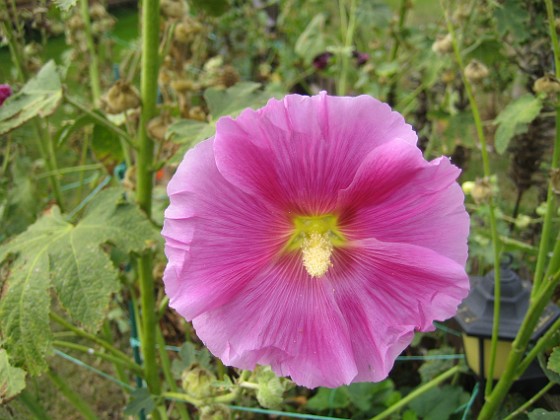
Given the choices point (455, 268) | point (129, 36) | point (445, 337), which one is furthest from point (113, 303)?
point (129, 36)

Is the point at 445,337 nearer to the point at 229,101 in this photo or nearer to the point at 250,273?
the point at 229,101

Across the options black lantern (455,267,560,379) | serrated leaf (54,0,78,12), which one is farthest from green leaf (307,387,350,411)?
serrated leaf (54,0,78,12)

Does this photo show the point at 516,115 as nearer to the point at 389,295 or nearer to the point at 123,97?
the point at 389,295

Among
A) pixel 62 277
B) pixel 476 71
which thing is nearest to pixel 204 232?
pixel 62 277

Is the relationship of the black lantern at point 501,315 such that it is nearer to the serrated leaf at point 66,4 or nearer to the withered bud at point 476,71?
the withered bud at point 476,71

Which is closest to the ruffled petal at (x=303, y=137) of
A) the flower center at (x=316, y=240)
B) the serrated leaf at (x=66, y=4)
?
the flower center at (x=316, y=240)
